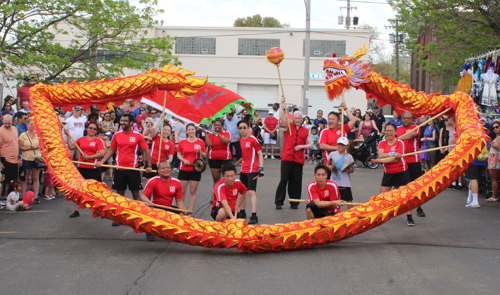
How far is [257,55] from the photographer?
109 feet

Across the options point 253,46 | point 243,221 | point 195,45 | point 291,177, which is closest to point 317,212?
point 243,221

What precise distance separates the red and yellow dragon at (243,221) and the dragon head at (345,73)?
0.05 feet

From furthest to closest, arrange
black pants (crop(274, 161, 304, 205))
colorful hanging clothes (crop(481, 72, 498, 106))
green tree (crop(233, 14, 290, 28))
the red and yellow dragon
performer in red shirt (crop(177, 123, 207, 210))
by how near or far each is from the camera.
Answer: green tree (crop(233, 14, 290, 28)) < colorful hanging clothes (crop(481, 72, 498, 106)) < black pants (crop(274, 161, 304, 205)) < performer in red shirt (crop(177, 123, 207, 210)) < the red and yellow dragon

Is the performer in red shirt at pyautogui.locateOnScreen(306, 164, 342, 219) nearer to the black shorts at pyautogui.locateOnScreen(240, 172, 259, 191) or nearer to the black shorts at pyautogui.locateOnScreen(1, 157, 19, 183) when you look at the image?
the black shorts at pyautogui.locateOnScreen(240, 172, 259, 191)

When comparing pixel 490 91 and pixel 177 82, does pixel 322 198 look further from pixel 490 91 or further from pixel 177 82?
pixel 490 91

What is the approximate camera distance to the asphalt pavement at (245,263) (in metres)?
4.88

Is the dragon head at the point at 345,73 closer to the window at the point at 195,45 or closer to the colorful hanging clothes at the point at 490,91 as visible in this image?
the colorful hanging clothes at the point at 490,91

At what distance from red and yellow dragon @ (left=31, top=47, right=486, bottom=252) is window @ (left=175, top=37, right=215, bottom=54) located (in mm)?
26443

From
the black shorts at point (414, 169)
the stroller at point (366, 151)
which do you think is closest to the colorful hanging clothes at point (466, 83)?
the stroller at point (366, 151)

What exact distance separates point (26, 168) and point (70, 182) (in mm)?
3231

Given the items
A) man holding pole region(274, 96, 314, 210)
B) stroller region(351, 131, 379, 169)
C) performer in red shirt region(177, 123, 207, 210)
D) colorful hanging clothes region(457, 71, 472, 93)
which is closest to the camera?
performer in red shirt region(177, 123, 207, 210)

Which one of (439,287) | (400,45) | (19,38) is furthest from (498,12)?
(400,45)

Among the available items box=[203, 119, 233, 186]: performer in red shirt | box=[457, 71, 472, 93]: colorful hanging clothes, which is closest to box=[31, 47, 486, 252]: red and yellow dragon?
box=[203, 119, 233, 186]: performer in red shirt

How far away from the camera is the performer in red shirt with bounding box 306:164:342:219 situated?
6727 mm
